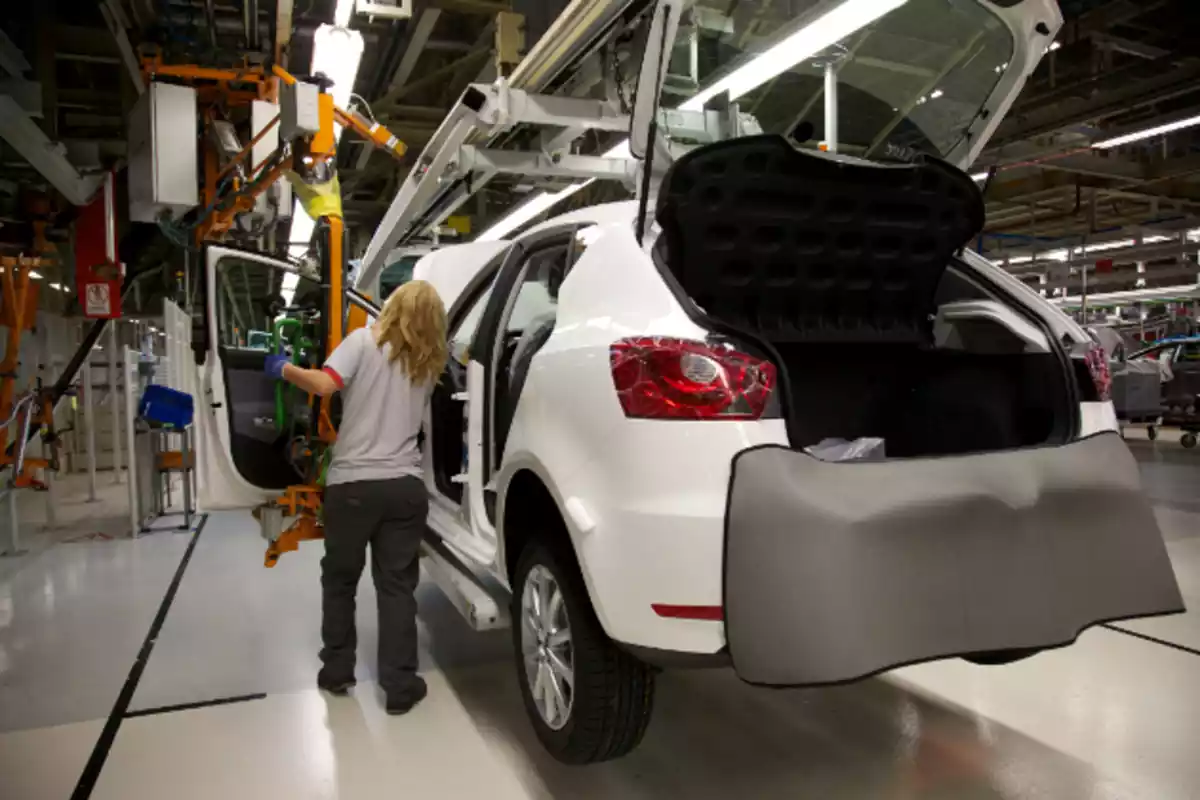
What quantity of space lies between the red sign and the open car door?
3.29 m

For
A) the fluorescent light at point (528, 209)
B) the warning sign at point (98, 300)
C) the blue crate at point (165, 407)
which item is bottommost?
the blue crate at point (165, 407)

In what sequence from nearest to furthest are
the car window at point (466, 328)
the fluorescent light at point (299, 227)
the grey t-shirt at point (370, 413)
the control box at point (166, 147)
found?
the grey t-shirt at point (370, 413)
the car window at point (466, 328)
the control box at point (166, 147)
the fluorescent light at point (299, 227)

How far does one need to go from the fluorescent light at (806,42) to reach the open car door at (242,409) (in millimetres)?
1925

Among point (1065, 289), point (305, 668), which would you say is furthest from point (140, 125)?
point (1065, 289)

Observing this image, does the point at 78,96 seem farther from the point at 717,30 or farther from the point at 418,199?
the point at 717,30

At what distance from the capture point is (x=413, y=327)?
271 centimetres

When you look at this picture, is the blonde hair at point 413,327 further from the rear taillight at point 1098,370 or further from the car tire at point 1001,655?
the rear taillight at point 1098,370

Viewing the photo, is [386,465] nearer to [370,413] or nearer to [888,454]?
[370,413]

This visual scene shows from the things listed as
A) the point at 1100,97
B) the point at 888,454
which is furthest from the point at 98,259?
the point at 1100,97

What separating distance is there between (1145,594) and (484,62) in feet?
20.3

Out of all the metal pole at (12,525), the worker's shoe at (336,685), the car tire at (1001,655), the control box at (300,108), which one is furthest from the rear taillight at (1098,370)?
the metal pole at (12,525)

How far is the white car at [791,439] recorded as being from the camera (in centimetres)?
161

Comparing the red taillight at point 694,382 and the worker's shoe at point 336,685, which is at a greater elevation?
the red taillight at point 694,382

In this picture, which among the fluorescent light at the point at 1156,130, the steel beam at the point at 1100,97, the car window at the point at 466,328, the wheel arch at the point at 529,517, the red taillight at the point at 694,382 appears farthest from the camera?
the fluorescent light at the point at 1156,130
